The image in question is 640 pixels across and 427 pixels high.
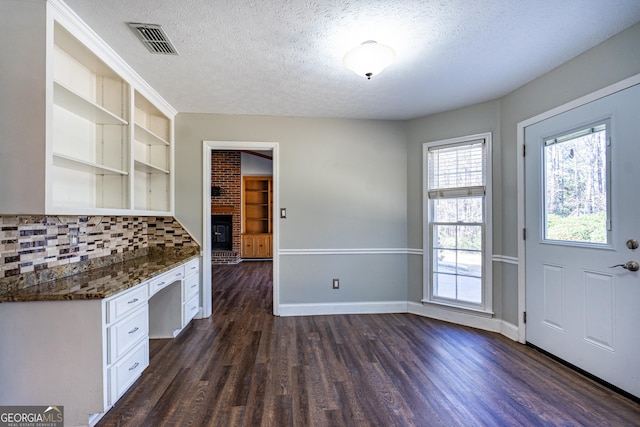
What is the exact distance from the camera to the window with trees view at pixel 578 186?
6.78 ft

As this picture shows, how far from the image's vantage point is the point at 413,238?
3568 millimetres

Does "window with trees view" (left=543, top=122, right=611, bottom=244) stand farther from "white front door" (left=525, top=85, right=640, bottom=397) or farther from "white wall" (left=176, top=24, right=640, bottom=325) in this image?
"white wall" (left=176, top=24, right=640, bottom=325)

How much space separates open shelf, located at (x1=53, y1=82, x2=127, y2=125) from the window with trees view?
3696mm

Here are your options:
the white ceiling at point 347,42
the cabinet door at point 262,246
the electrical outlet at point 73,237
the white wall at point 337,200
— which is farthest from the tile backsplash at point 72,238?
the cabinet door at point 262,246

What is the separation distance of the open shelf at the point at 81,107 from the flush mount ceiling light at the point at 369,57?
1862mm

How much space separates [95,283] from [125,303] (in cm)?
27

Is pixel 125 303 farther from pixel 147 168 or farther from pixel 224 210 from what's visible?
pixel 224 210

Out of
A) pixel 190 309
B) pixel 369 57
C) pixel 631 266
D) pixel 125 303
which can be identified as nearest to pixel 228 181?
pixel 190 309

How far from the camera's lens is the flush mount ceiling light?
1917 millimetres

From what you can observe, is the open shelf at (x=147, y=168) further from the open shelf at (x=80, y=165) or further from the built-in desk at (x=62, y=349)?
the built-in desk at (x=62, y=349)

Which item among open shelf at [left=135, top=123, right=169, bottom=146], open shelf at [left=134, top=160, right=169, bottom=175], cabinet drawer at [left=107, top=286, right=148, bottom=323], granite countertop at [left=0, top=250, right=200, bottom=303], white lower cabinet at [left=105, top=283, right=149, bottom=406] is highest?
open shelf at [left=135, top=123, right=169, bottom=146]

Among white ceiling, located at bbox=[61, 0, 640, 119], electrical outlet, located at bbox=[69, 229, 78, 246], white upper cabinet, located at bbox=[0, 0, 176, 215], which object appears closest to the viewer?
white upper cabinet, located at bbox=[0, 0, 176, 215]

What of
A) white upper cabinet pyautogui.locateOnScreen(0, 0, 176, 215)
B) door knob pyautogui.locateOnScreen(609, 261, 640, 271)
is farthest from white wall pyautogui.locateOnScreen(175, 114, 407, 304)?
door knob pyautogui.locateOnScreen(609, 261, 640, 271)

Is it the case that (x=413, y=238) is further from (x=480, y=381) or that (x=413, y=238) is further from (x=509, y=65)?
(x=509, y=65)
